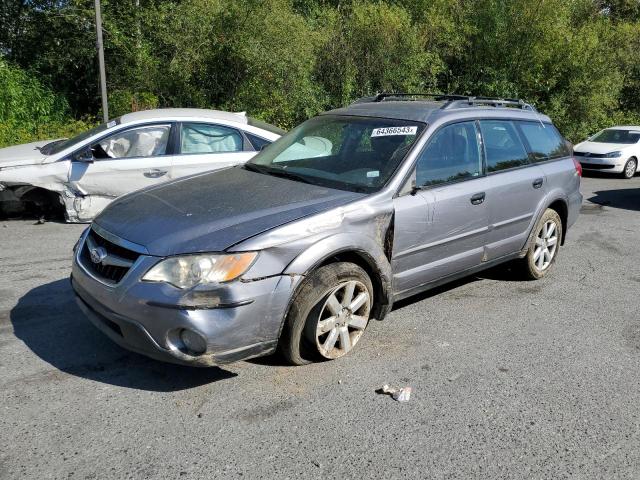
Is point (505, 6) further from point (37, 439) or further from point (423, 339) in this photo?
point (37, 439)


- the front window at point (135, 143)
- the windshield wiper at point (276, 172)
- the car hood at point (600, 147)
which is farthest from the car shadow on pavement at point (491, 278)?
the car hood at point (600, 147)

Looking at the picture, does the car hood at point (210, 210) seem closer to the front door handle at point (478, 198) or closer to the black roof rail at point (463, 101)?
the front door handle at point (478, 198)

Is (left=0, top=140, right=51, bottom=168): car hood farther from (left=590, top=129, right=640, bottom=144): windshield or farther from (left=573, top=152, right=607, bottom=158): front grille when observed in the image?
(left=590, top=129, right=640, bottom=144): windshield

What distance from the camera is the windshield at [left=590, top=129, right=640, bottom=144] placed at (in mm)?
15359

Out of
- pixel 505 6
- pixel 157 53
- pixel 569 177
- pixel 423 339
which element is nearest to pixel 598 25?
pixel 505 6

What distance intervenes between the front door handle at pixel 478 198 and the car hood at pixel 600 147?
37.2ft

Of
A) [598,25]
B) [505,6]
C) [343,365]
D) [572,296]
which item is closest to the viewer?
[343,365]

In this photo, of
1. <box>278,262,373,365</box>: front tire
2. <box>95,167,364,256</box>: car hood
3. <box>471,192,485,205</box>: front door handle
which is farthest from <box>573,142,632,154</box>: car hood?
<box>278,262,373,365</box>: front tire

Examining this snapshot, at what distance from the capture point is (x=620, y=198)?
11562 mm

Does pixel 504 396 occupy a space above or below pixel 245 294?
below

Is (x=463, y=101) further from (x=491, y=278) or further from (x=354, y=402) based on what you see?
(x=354, y=402)

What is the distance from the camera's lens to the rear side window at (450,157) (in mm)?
4445

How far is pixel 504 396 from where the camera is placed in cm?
366

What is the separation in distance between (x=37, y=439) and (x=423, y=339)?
261 cm
